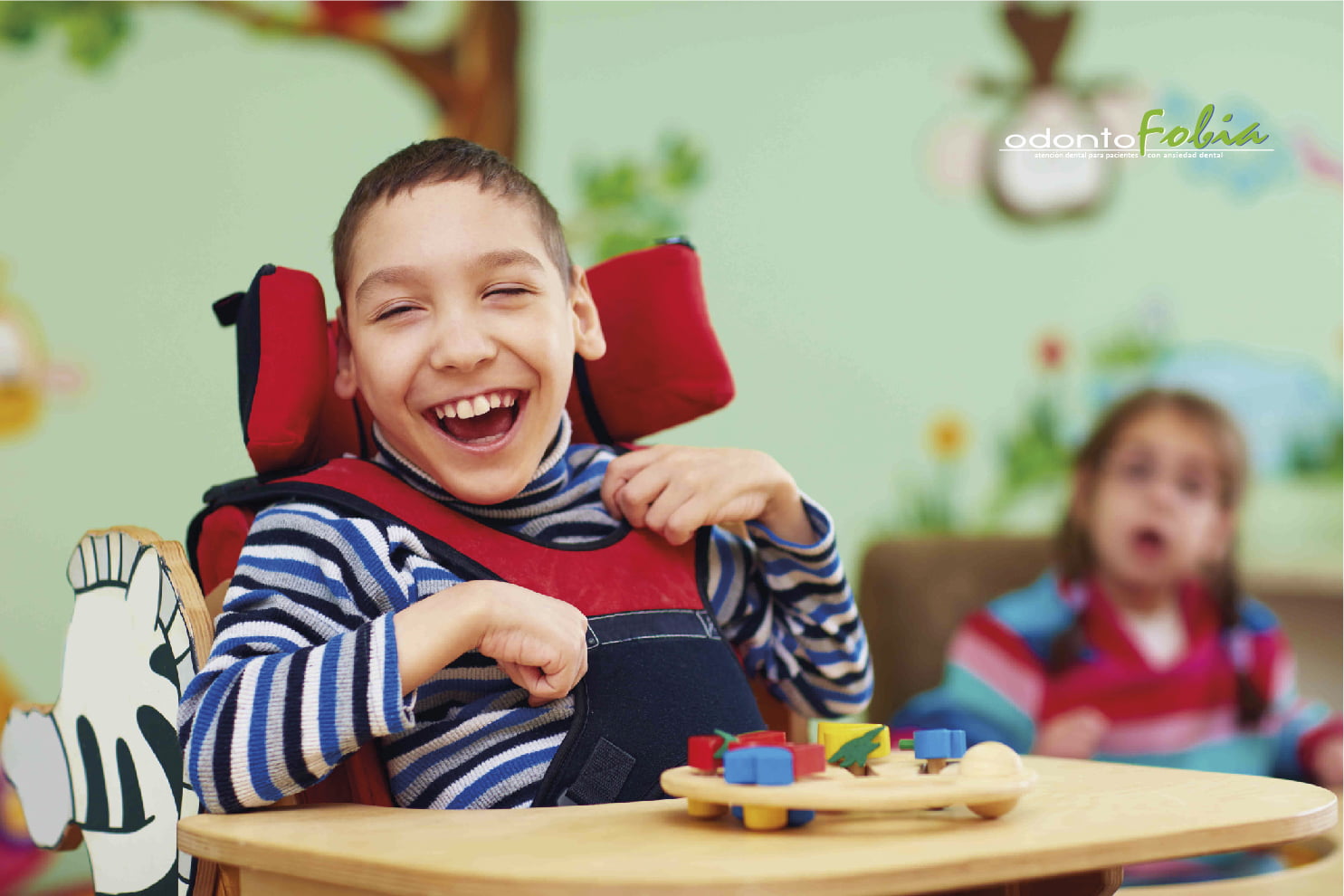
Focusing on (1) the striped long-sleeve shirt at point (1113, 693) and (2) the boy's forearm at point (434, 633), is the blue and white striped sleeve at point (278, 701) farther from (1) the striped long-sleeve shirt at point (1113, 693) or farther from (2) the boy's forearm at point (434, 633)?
(1) the striped long-sleeve shirt at point (1113, 693)

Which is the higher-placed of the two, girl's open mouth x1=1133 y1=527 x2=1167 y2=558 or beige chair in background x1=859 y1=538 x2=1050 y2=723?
girl's open mouth x1=1133 y1=527 x2=1167 y2=558

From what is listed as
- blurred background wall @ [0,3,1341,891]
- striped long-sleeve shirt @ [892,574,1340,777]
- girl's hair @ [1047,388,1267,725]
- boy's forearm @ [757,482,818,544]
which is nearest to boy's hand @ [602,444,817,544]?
boy's forearm @ [757,482,818,544]

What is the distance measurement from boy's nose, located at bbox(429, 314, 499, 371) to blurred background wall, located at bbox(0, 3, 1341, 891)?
1.05 meters

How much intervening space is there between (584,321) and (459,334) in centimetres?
18

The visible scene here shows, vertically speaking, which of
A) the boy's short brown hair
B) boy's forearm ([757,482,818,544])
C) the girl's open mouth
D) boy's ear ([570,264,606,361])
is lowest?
the girl's open mouth

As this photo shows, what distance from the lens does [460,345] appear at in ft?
2.87

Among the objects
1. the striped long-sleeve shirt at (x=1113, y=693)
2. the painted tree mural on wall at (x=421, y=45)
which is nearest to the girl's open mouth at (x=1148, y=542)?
the striped long-sleeve shirt at (x=1113, y=693)

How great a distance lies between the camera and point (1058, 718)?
2.06 m

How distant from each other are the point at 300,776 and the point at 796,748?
276 mm

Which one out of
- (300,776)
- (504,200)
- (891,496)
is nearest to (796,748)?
(300,776)

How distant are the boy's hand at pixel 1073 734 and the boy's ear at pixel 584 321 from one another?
1276mm

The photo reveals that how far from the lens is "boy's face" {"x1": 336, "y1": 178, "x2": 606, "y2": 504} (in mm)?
886

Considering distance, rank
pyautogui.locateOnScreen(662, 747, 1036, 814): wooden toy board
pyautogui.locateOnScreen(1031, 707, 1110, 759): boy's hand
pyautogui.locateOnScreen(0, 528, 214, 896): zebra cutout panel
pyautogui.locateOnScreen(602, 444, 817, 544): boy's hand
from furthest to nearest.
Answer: pyautogui.locateOnScreen(1031, 707, 1110, 759): boy's hand → pyautogui.locateOnScreen(602, 444, 817, 544): boy's hand → pyautogui.locateOnScreen(0, 528, 214, 896): zebra cutout panel → pyautogui.locateOnScreen(662, 747, 1036, 814): wooden toy board

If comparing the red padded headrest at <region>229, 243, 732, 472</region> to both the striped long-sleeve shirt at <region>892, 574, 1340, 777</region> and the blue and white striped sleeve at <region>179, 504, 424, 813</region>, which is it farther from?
the striped long-sleeve shirt at <region>892, 574, 1340, 777</region>
